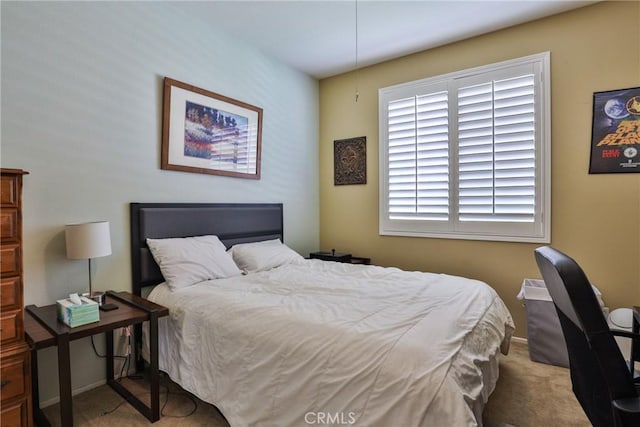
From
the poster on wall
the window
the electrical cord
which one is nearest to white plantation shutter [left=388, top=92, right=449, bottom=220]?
the window

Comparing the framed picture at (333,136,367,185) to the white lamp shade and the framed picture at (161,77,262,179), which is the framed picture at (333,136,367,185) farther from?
the white lamp shade

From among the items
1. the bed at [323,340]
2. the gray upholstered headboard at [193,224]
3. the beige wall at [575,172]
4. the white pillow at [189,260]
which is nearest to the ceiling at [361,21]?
the beige wall at [575,172]

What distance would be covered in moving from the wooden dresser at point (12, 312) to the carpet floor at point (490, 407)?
500 millimetres

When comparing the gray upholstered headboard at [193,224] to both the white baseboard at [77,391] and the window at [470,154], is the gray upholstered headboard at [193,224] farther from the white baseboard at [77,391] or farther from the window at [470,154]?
the window at [470,154]

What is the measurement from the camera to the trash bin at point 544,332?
102 inches

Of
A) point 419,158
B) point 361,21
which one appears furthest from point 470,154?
point 361,21

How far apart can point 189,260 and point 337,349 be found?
1.49 meters

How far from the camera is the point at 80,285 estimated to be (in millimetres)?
2264

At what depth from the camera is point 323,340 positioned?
1557 mm

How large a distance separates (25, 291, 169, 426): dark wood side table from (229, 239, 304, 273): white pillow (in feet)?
2.99

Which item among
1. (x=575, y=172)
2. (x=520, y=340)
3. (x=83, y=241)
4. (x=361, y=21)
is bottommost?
(x=520, y=340)

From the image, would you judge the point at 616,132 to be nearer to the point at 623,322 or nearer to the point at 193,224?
the point at 623,322

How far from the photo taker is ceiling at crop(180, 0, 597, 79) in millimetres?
2771

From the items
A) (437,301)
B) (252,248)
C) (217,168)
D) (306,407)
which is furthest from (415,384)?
(217,168)
